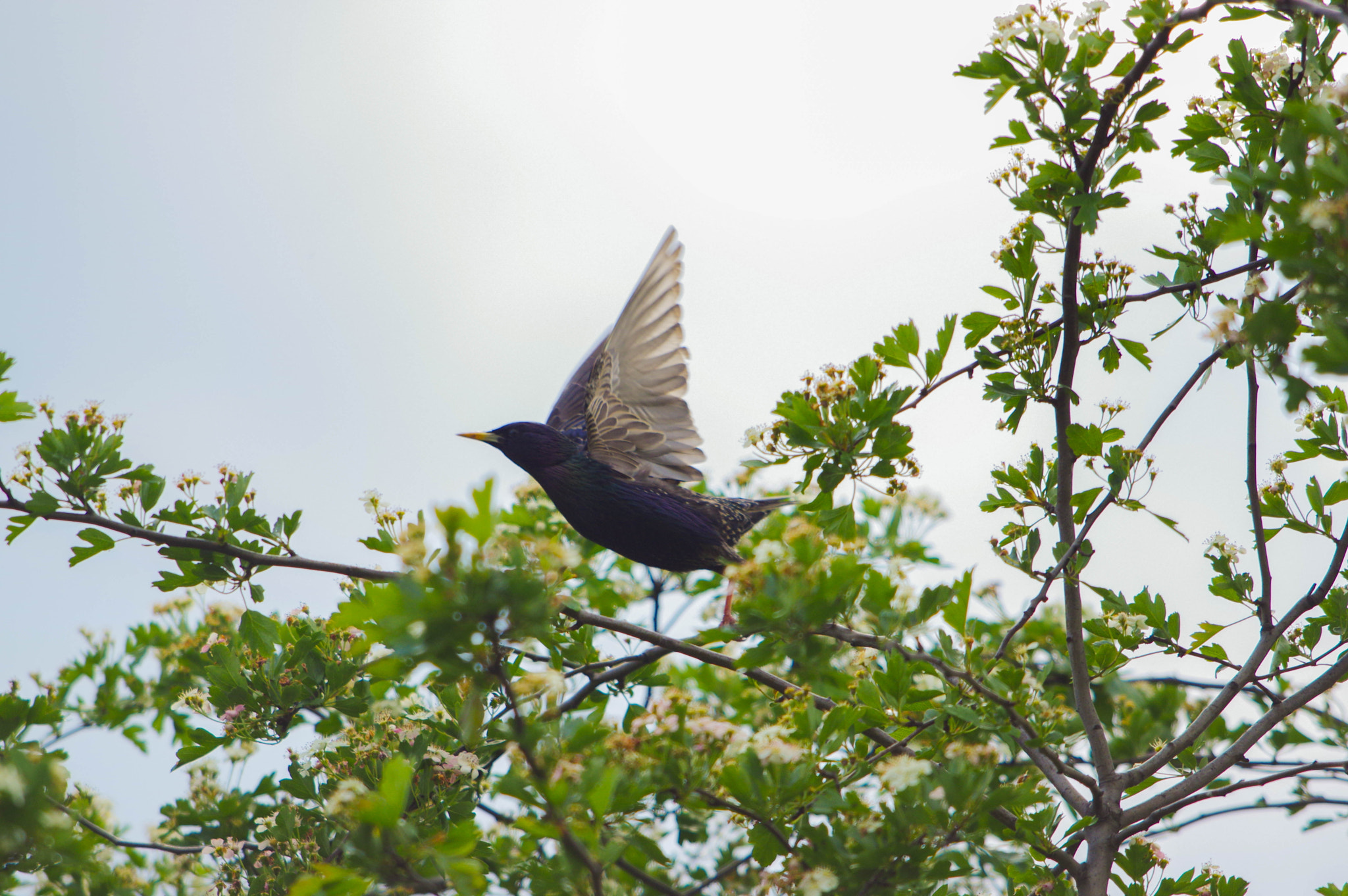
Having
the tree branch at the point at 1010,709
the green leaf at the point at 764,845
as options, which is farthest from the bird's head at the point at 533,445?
the green leaf at the point at 764,845

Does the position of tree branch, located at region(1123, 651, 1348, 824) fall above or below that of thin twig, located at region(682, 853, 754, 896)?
above

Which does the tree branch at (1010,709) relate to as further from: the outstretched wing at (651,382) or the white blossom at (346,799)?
the outstretched wing at (651,382)

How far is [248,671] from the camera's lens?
322 cm

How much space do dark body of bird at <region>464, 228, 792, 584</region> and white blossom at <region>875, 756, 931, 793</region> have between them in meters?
2.31

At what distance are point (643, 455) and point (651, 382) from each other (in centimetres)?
52

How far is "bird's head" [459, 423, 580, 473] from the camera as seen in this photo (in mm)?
4617

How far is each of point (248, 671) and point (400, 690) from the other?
3.51 ft

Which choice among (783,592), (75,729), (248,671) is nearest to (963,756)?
(783,592)

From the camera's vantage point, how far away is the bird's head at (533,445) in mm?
4617

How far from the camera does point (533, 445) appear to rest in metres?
4.64

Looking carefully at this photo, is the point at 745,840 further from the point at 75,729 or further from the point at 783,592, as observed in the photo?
the point at 75,729

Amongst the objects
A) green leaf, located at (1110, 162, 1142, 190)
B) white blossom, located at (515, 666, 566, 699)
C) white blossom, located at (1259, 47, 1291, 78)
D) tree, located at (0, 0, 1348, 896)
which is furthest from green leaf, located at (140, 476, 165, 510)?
white blossom, located at (1259, 47, 1291, 78)

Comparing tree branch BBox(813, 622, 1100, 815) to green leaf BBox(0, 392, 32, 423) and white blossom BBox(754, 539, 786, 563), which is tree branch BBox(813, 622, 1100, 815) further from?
green leaf BBox(0, 392, 32, 423)

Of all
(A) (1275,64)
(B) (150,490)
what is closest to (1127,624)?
(A) (1275,64)
